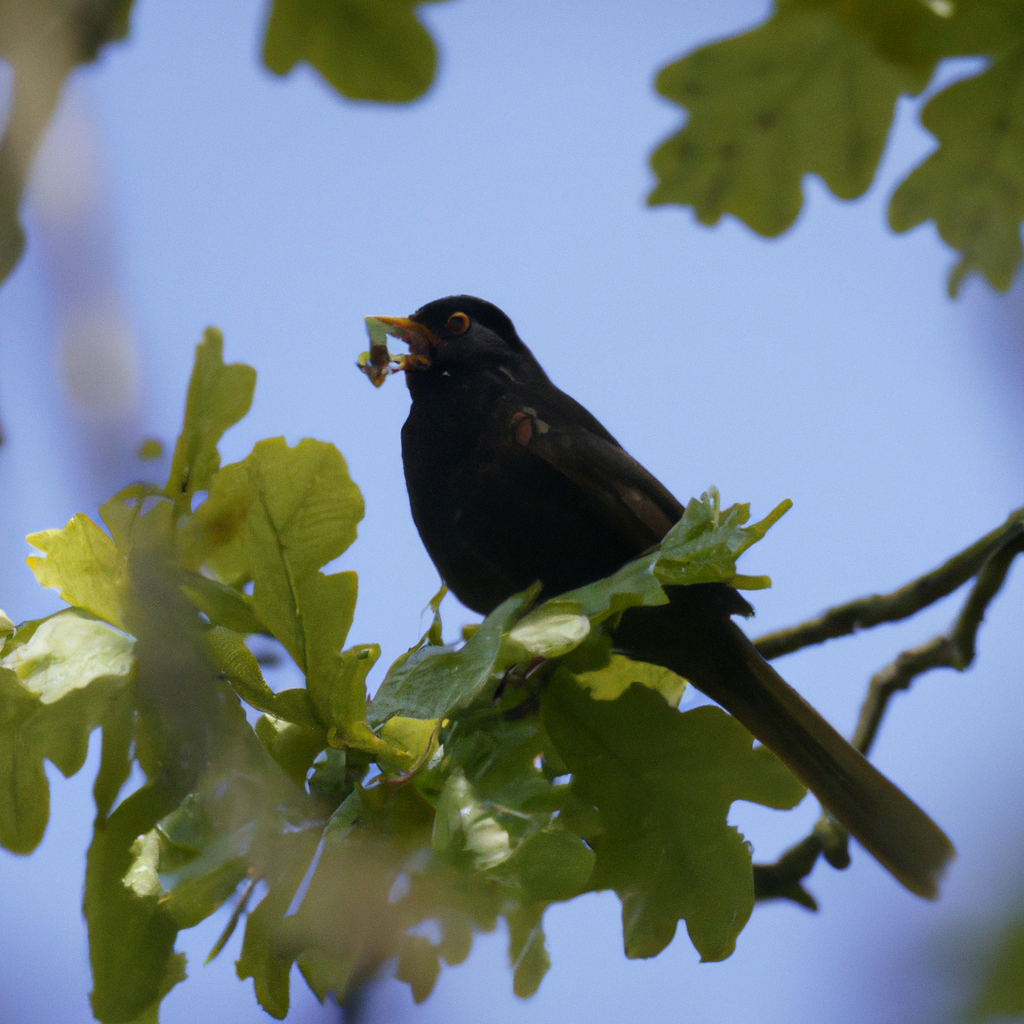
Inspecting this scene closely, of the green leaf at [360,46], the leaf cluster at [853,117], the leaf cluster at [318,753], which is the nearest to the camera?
the green leaf at [360,46]

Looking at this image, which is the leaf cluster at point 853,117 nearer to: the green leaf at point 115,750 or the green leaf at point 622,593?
the green leaf at point 622,593

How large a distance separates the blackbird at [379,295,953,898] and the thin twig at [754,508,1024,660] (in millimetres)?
143

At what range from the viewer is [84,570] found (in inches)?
54.2

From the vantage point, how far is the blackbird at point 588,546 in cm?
Result: 223

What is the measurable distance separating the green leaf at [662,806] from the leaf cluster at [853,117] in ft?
2.36

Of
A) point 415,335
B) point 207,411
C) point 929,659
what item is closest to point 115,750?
point 207,411

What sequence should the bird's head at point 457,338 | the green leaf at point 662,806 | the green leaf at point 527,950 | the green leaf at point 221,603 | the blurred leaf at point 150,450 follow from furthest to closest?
the bird's head at point 457,338 → the green leaf at point 527,950 → the green leaf at point 662,806 → the green leaf at point 221,603 → the blurred leaf at point 150,450

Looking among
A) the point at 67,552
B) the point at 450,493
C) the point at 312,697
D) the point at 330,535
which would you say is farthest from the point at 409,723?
the point at 450,493

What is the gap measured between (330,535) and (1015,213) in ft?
3.00

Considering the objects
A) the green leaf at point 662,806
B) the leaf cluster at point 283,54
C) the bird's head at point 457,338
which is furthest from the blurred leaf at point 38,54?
the bird's head at point 457,338

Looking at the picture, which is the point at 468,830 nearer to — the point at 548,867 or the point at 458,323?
the point at 548,867

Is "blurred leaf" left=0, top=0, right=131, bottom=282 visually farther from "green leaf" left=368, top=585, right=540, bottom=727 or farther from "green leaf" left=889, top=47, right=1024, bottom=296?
"green leaf" left=889, top=47, right=1024, bottom=296

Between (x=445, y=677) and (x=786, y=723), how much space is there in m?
1.28

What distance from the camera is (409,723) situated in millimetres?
1420
